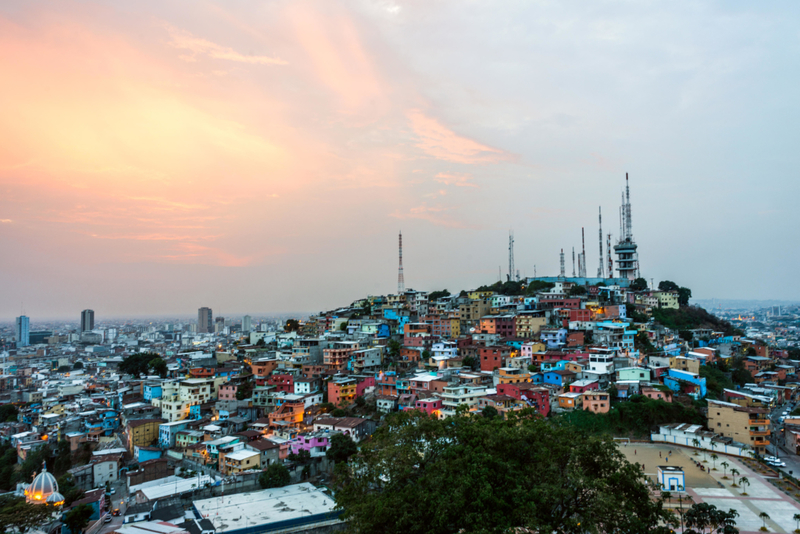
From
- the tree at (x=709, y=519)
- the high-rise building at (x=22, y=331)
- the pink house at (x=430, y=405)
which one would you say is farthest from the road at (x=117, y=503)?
the high-rise building at (x=22, y=331)

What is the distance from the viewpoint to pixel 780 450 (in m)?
22.5

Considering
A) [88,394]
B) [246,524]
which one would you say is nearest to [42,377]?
[88,394]

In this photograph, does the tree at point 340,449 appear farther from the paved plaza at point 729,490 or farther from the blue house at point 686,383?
the blue house at point 686,383

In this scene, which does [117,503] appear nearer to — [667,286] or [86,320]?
[667,286]

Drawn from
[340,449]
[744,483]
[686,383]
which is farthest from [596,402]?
[340,449]

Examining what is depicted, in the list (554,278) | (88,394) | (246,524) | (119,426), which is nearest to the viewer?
(246,524)

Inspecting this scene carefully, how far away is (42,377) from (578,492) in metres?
51.3

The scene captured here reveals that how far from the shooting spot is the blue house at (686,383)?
2395 cm

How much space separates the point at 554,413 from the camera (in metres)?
21.5

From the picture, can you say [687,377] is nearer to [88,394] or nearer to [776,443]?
[776,443]

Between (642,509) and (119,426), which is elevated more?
(642,509)

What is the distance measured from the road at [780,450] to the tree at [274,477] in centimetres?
1950

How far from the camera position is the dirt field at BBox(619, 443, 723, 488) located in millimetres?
18109

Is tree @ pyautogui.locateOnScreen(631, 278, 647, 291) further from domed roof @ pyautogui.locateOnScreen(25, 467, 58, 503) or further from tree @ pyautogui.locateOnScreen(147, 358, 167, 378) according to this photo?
domed roof @ pyautogui.locateOnScreen(25, 467, 58, 503)
